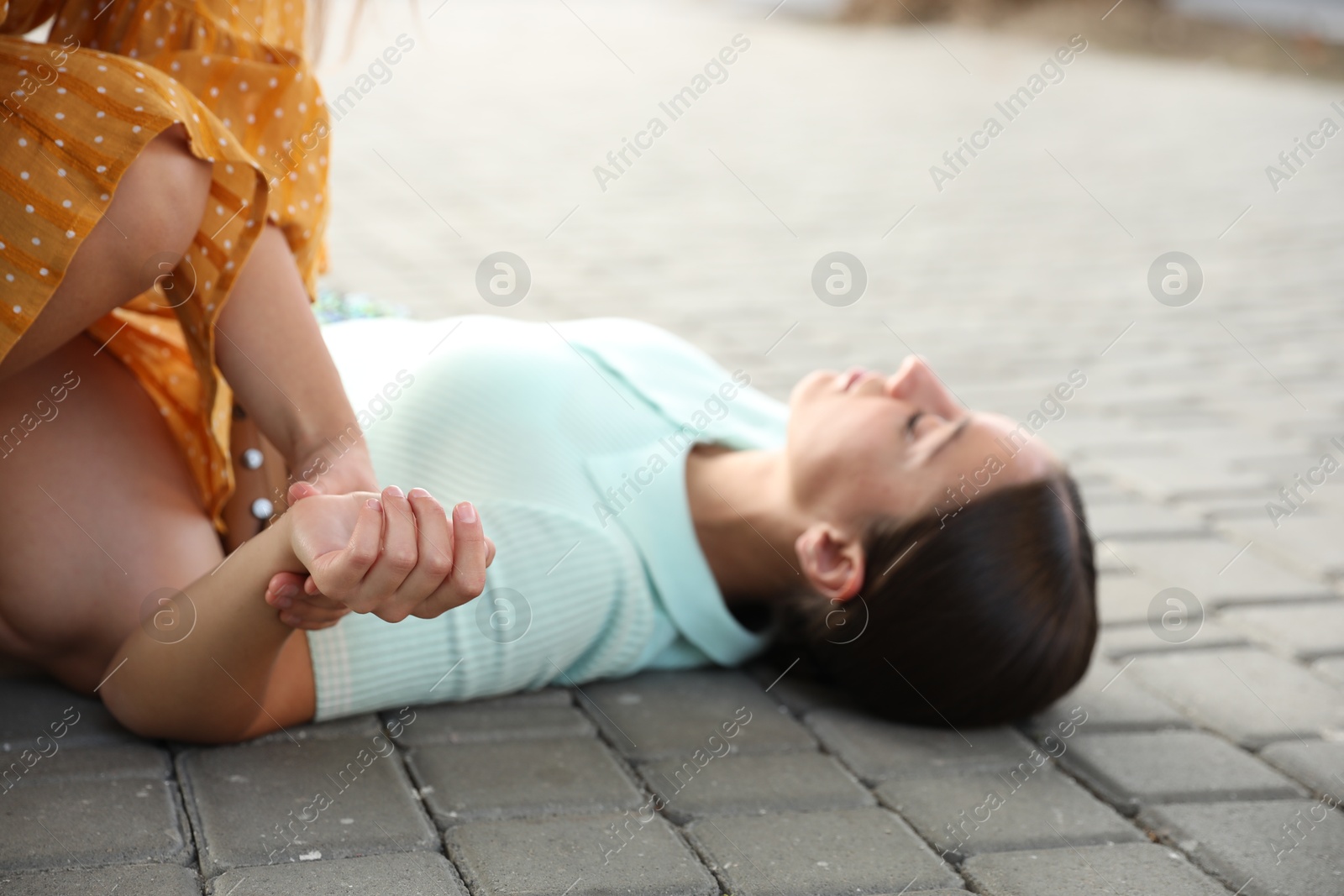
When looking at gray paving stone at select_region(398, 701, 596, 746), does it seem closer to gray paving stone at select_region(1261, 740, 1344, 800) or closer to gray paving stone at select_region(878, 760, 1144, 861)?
gray paving stone at select_region(878, 760, 1144, 861)

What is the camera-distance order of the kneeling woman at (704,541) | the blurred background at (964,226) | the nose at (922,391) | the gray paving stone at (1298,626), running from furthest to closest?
the blurred background at (964,226), the gray paving stone at (1298,626), the nose at (922,391), the kneeling woman at (704,541)

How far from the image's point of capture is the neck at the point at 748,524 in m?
2.40

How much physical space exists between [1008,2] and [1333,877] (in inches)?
547

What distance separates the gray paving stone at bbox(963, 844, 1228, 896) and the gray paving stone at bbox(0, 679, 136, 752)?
1.23m

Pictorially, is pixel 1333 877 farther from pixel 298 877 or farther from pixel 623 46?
pixel 623 46

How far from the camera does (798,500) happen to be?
237 cm

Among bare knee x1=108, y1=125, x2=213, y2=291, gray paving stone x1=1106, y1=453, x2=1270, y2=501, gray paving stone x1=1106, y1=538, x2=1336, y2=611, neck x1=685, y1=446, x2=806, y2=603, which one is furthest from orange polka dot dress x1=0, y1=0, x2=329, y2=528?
gray paving stone x1=1106, y1=453, x2=1270, y2=501

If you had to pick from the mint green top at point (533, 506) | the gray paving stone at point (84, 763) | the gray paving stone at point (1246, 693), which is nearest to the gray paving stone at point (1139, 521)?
the gray paving stone at point (1246, 693)

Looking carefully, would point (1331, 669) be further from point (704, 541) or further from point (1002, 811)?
point (704, 541)

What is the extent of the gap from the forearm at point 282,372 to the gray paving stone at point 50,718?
0.52 meters

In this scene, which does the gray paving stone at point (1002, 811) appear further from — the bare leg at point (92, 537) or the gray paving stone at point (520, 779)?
the bare leg at point (92, 537)

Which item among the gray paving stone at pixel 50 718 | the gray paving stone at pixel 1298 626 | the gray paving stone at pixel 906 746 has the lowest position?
the gray paving stone at pixel 1298 626

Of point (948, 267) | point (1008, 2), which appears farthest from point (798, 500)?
point (1008, 2)

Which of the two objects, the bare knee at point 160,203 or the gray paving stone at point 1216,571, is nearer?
the bare knee at point 160,203
